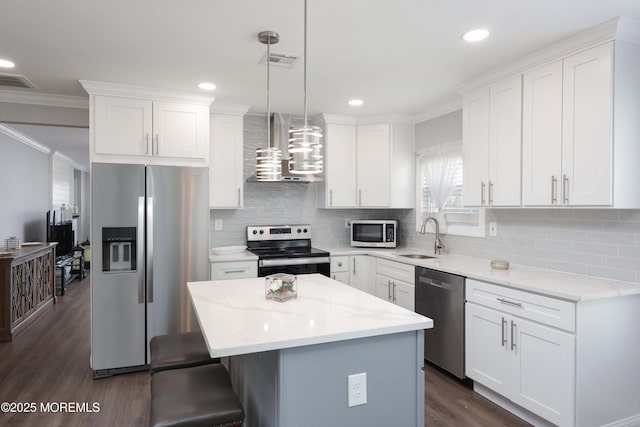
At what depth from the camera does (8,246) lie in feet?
16.4

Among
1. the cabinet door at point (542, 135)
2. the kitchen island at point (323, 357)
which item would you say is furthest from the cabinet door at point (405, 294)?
the kitchen island at point (323, 357)

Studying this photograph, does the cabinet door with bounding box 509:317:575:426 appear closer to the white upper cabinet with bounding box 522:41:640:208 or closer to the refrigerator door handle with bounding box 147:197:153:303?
the white upper cabinet with bounding box 522:41:640:208

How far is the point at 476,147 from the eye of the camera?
10.9 ft

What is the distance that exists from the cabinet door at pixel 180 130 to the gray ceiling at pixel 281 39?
217 mm

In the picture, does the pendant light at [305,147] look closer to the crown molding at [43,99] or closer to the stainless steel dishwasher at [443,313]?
the stainless steel dishwasher at [443,313]

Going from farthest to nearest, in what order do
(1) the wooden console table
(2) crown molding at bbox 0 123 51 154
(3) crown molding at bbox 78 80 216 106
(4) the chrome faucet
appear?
1. (2) crown molding at bbox 0 123 51 154
2. (1) the wooden console table
3. (4) the chrome faucet
4. (3) crown molding at bbox 78 80 216 106

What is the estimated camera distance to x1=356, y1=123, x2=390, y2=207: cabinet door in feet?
15.1

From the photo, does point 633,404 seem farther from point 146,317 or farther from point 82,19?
point 82,19

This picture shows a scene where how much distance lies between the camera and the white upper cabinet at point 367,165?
4605mm

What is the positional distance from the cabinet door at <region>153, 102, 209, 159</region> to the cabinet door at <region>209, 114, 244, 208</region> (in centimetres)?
37

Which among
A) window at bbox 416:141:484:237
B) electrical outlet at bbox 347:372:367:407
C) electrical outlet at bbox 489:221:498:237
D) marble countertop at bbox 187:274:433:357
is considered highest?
window at bbox 416:141:484:237

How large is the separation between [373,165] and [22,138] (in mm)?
5380

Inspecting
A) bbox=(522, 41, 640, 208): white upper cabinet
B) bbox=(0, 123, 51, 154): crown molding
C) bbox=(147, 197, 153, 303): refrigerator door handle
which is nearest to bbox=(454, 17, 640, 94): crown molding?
bbox=(522, 41, 640, 208): white upper cabinet

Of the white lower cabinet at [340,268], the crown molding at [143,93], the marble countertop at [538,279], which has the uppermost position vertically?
the crown molding at [143,93]
